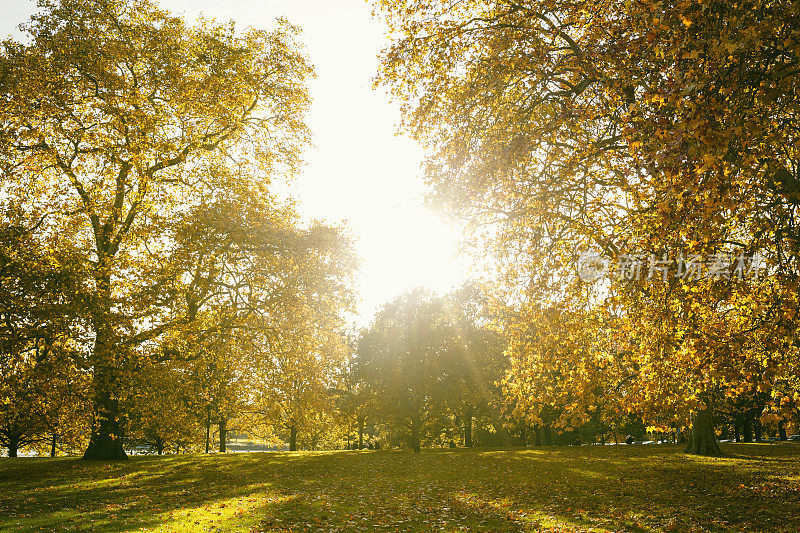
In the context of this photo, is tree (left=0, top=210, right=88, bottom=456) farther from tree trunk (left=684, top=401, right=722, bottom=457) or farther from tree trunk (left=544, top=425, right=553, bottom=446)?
tree trunk (left=544, top=425, right=553, bottom=446)

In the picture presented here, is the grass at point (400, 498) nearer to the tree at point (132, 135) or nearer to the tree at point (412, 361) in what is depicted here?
the tree at point (132, 135)

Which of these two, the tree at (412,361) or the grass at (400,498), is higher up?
the tree at (412,361)

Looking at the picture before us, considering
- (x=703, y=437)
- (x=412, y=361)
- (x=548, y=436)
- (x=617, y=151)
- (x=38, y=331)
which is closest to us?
(x=617, y=151)

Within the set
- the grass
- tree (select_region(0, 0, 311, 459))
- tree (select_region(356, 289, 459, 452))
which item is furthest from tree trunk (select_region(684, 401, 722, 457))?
tree (select_region(0, 0, 311, 459))

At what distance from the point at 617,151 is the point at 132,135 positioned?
19.0m

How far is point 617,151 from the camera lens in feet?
37.5

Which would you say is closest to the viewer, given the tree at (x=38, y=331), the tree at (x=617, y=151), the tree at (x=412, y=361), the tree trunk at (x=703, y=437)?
the tree at (x=617, y=151)

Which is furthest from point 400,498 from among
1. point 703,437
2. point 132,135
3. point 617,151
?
point 703,437

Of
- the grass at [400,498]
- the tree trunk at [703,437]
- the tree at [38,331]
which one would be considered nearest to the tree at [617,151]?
the grass at [400,498]

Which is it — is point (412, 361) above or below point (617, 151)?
below

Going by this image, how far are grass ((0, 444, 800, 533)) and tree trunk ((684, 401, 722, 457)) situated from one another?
193 inches

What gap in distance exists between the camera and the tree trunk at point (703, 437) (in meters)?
30.8

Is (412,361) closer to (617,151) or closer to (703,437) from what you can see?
(703,437)

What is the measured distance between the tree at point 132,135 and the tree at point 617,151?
1315 centimetres
